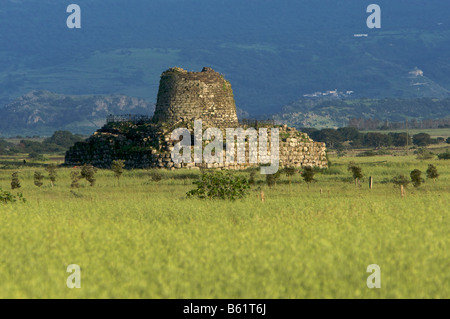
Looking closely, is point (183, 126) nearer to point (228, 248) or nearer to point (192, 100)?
point (192, 100)

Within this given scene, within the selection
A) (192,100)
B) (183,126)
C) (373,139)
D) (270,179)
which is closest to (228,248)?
(270,179)

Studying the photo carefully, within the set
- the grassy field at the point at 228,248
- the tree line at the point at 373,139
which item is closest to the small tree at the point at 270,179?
the grassy field at the point at 228,248

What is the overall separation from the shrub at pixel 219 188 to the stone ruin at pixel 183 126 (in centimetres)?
2390

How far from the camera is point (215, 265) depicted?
16984mm

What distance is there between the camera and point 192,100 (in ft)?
212

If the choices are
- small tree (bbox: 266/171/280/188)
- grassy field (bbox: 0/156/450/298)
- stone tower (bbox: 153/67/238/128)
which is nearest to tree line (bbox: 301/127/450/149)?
stone tower (bbox: 153/67/238/128)

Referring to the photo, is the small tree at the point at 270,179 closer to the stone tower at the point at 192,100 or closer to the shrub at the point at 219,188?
the shrub at the point at 219,188

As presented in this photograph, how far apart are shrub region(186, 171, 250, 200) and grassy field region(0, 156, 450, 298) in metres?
2.57

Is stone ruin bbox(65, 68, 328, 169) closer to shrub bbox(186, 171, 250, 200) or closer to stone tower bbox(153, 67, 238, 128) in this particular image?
stone tower bbox(153, 67, 238, 128)

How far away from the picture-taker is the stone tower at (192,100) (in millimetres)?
64562

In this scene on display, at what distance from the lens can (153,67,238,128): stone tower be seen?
6456 centimetres
